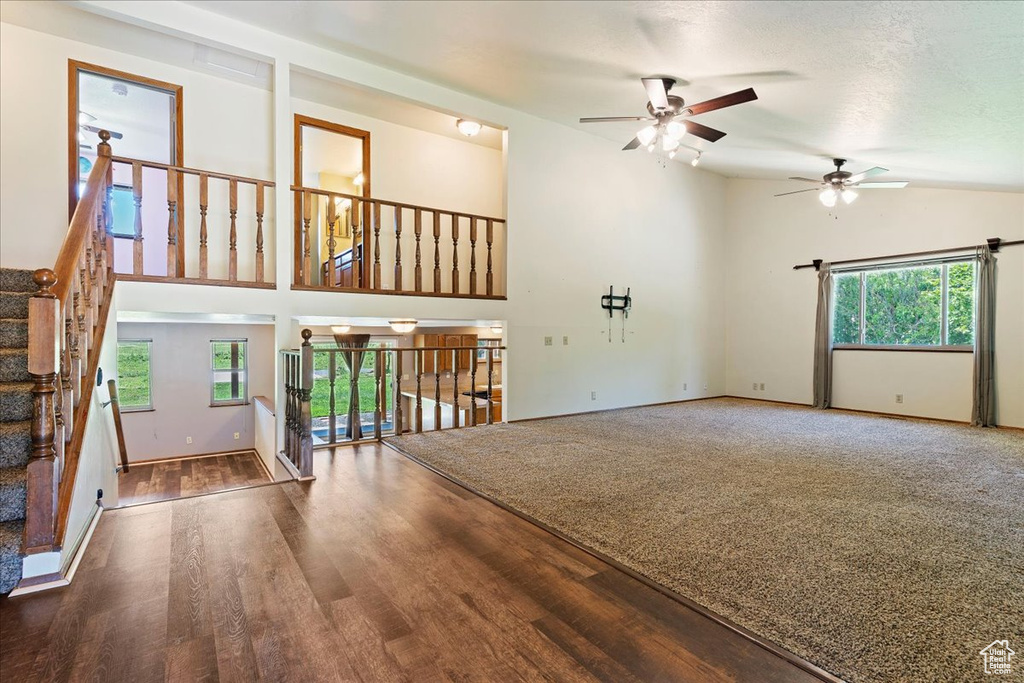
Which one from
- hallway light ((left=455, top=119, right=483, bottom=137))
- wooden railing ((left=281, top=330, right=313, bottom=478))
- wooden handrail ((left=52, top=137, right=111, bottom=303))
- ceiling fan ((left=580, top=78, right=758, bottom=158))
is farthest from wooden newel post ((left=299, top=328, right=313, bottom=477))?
hallway light ((left=455, top=119, right=483, bottom=137))

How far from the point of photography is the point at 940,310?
6.43 metres

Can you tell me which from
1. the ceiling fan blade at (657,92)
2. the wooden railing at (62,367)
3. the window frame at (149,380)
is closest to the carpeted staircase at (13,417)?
the wooden railing at (62,367)

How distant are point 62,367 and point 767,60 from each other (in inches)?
203

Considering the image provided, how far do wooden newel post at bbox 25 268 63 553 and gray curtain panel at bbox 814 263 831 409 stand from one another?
8.71 meters

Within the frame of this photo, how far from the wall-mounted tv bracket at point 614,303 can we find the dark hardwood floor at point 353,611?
466cm

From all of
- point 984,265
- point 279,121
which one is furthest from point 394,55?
point 984,265

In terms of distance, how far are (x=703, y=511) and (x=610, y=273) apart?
4.62 metres

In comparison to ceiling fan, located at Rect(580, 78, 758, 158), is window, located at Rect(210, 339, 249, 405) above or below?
below

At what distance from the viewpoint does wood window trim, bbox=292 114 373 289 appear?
5324 millimetres

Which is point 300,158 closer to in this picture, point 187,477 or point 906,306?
point 187,477

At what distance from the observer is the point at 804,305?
7.70 meters

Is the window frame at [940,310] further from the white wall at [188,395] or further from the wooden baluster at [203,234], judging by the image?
the white wall at [188,395]

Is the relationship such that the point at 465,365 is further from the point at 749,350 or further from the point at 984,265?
the point at 984,265

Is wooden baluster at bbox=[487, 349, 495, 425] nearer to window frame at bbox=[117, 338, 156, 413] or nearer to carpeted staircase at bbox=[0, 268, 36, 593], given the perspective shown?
carpeted staircase at bbox=[0, 268, 36, 593]
